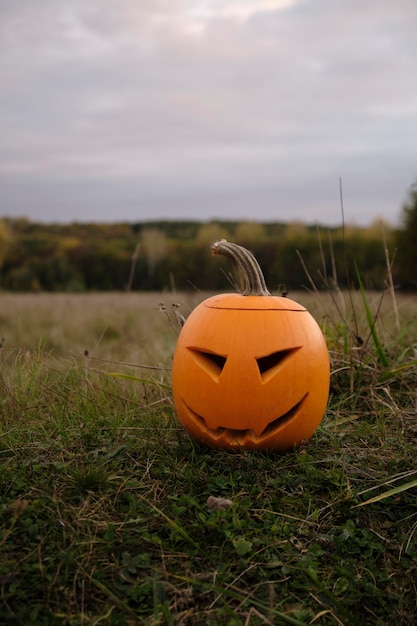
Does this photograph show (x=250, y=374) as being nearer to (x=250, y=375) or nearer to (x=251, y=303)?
(x=250, y=375)

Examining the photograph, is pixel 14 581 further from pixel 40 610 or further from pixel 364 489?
pixel 364 489

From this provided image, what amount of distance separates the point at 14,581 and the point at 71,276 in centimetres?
2239

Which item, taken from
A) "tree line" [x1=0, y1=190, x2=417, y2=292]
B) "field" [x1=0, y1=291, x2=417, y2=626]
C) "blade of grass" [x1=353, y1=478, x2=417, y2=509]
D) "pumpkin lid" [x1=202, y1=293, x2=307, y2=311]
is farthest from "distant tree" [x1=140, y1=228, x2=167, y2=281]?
"blade of grass" [x1=353, y1=478, x2=417, y2=509]

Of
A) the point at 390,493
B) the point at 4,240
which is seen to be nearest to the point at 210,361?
the point at 390,493

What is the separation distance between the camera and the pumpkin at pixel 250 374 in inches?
113

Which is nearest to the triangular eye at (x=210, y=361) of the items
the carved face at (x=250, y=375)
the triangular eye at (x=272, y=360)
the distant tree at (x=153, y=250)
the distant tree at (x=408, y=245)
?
the carved face at (x=250, y=375)

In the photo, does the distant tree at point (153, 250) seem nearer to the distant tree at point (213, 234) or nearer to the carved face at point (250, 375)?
the distant tree at point (213, 234)

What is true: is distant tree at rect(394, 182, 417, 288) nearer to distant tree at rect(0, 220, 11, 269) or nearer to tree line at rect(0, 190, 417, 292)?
tree line at rect(0, 190, 417, 292)

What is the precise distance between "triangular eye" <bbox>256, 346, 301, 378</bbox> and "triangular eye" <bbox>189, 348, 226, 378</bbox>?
0.68 feet

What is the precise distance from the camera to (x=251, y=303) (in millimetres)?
3002

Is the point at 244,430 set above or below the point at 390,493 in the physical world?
above

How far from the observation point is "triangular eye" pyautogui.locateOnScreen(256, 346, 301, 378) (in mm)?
2930

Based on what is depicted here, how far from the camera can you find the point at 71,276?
78.0 feet

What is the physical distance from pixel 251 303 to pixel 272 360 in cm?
34
